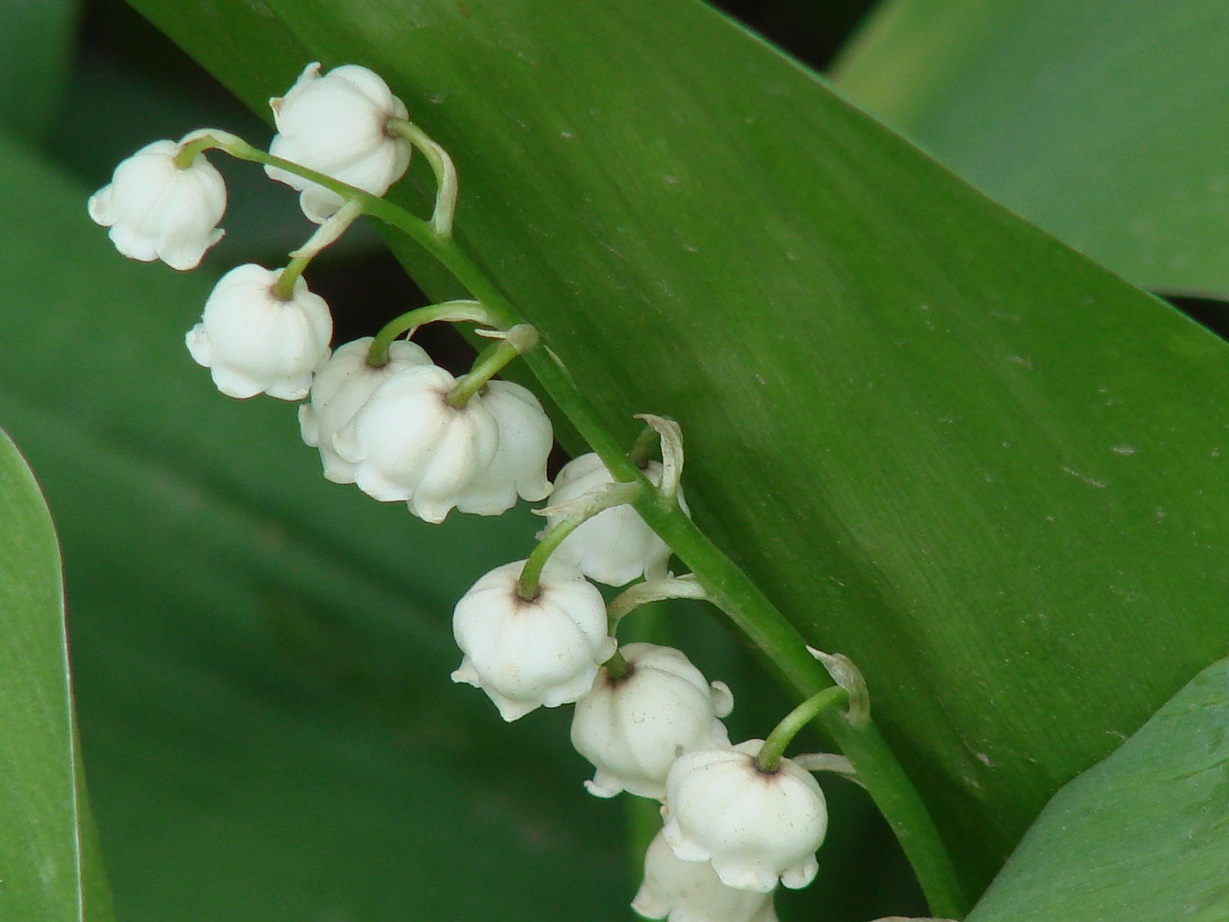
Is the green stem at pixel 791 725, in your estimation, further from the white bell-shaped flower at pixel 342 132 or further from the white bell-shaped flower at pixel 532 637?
the white bell-shaped flower at pixel 342 132

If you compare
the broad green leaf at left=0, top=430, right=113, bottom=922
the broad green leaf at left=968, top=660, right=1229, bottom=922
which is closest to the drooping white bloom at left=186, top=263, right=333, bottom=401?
the broad green leaf at left=0, top=430, right=113, bottom=922

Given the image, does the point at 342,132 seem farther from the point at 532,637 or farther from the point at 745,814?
the point at 745,814

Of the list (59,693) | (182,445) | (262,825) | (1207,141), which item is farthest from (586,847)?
(1207,141)

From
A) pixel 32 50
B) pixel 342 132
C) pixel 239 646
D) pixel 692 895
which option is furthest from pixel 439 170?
pixel 32 50

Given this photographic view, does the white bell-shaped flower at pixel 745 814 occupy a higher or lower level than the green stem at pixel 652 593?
lower

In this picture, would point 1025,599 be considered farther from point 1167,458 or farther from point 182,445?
point 182,445

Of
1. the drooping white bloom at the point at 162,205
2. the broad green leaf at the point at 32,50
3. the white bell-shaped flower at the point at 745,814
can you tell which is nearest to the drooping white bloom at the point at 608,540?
the white bell-shaped flower at the point at 745,814

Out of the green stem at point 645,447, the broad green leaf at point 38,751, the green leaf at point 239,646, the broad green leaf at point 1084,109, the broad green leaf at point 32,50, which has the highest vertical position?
the broad green leaf at point 1084,109
